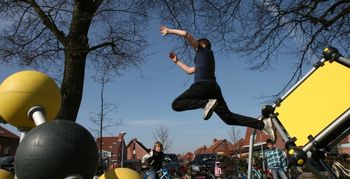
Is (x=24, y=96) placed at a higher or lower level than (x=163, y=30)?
lower

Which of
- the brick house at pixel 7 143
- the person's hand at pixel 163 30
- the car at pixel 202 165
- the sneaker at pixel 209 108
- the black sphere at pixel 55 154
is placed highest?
the brick house at pixel 7 143

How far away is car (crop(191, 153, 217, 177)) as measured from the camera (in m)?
18.9

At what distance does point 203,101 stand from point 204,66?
51 centimetres

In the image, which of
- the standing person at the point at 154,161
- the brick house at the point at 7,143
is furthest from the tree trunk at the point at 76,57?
the brick house at the point at 7,143

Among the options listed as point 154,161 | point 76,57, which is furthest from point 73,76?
point 154,161

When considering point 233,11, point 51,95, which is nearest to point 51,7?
point 233,11

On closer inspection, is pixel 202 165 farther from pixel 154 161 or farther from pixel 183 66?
pixel 183 66

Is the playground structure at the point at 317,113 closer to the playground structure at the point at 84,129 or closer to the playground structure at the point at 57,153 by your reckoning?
the playground structure at the point at 84,129

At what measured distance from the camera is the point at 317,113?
3521mm

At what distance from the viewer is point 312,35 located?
15.2 m

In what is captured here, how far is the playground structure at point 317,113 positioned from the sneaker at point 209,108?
1.81 meters

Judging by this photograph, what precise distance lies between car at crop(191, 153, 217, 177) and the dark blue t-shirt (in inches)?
511

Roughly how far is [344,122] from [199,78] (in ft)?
9.69

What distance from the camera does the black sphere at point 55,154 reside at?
250 cm
